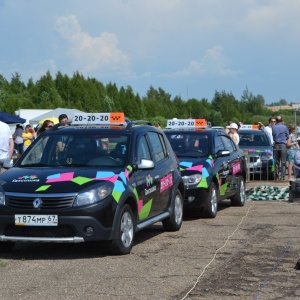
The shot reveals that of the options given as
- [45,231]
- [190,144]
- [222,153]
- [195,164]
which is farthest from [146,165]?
[190,144]

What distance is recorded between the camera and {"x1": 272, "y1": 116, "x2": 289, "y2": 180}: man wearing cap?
2547 cm

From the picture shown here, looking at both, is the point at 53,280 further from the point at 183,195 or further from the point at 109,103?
the point at 109,103

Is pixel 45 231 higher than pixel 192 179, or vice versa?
pixel 192 179

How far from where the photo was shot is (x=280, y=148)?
25797 mm

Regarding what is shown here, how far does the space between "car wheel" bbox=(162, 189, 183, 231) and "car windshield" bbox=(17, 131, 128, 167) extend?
67.1 inches

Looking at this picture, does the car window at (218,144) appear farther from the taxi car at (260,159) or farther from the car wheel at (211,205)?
the taxi car at (260,159)

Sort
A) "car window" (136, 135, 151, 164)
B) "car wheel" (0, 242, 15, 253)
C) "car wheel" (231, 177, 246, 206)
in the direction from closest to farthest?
"car wheel" (0, 242, 15, 253) → "car window" (136, 135, 151, 164) → "car wheel" (231, 177, 246, 206)

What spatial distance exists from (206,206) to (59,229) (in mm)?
4941

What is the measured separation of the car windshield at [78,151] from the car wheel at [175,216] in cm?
170

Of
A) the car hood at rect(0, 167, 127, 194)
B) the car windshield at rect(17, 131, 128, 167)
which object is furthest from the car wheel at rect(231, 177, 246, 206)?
the car hood at rect(0, 167, 127, 194)

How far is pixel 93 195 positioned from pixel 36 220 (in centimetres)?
73

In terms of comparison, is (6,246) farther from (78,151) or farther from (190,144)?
A: (190,144)

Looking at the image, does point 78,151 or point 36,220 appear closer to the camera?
point 36,220

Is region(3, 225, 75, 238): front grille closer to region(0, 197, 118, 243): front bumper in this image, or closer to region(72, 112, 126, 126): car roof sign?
region(0, 197, 118, 243): front bumper
